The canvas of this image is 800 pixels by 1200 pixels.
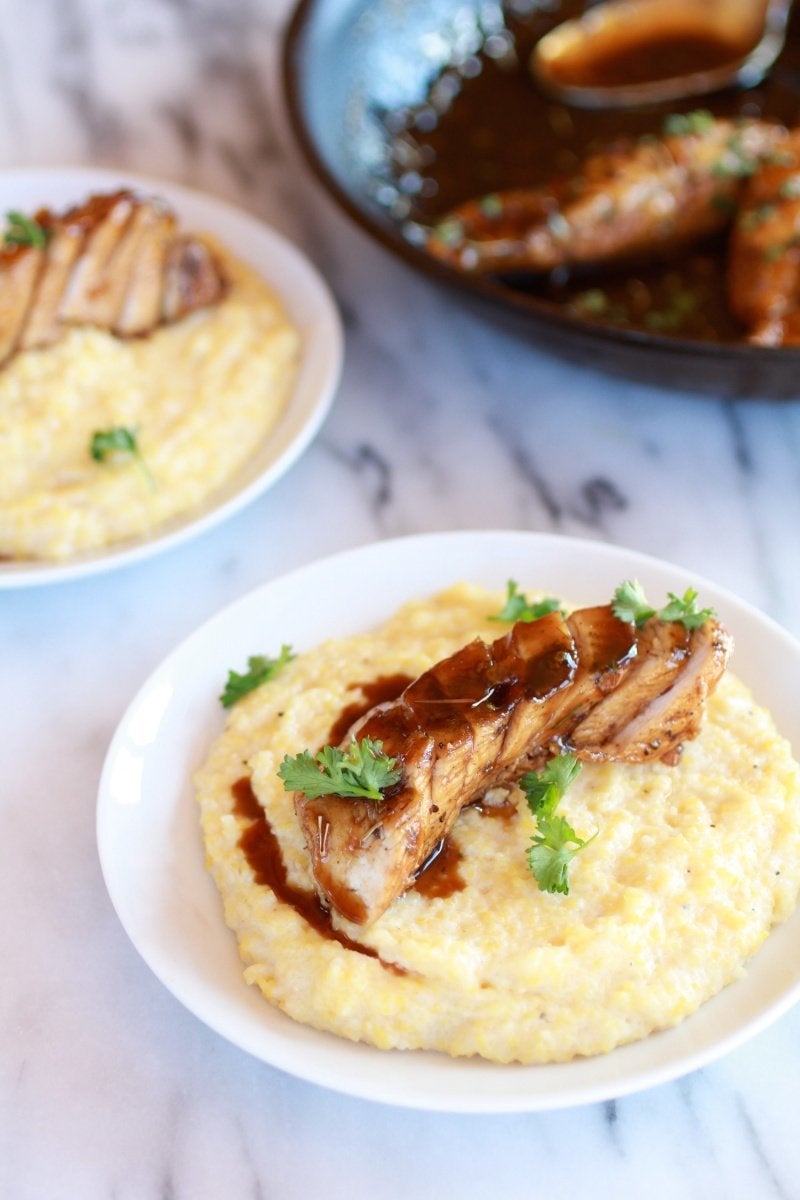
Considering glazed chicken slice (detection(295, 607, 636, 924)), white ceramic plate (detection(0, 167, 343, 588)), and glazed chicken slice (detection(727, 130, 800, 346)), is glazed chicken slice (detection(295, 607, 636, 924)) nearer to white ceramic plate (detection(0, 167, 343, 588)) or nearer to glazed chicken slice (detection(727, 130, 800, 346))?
white ceramic plate (detection(0, 167, 343, 588))

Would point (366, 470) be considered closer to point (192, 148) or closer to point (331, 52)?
point (331, 52)

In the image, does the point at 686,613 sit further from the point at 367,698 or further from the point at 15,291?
the point at 15,291

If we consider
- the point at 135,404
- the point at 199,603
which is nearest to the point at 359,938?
the point at 199,603

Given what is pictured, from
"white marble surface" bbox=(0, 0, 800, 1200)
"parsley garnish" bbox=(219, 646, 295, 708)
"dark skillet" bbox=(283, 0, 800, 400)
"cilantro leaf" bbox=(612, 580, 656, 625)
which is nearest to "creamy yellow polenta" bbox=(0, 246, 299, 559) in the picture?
"white marble surface" bbox=(0, 0, 800, 1200)

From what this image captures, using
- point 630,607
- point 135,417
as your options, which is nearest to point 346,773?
point 630,607

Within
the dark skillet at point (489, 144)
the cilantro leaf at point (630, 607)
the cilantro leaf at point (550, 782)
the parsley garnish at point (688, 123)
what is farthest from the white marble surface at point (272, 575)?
the parsley garnish at point (688, 123)

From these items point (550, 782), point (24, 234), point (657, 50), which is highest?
point (24, 234)
